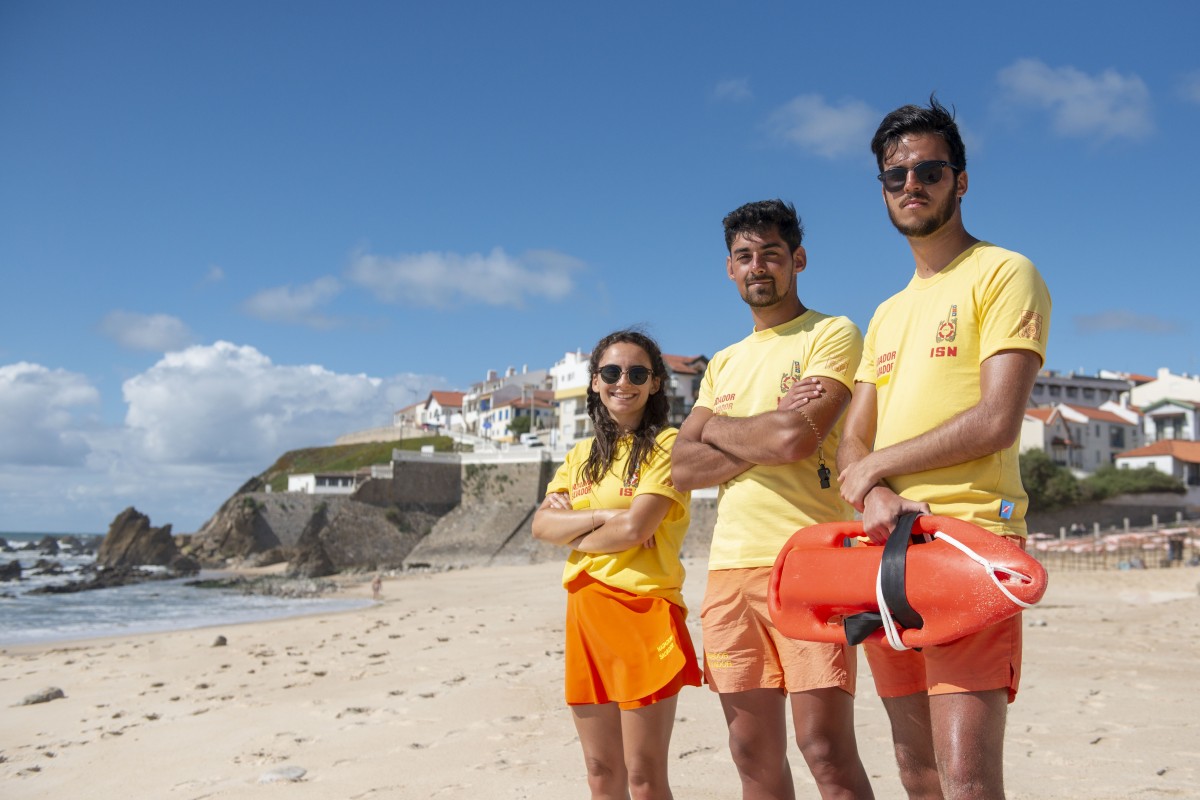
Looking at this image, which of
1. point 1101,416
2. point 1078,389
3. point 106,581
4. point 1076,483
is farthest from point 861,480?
point 1078,389

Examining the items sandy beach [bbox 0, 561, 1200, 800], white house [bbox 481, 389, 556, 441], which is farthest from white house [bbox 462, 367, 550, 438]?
sandy beach [bbox 0, 561, 1200, 800]

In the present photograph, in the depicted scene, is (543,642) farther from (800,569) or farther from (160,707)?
(800,569)

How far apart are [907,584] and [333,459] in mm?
81408

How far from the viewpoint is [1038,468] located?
41688mm

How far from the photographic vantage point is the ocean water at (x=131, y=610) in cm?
1794

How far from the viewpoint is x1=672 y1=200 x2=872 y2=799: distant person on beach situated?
278 cm

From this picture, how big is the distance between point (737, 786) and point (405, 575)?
3402 cm

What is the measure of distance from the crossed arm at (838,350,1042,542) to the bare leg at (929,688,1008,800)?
0.45 metres

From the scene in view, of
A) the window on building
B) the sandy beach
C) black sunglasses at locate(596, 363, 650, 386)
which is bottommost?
the sandy beach

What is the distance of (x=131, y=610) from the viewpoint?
23.1m

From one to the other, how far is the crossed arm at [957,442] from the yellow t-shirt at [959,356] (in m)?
0.05

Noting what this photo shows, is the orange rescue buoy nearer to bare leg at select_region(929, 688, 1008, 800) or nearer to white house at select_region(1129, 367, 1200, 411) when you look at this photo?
bare leg at select_region(929, 688, 1008, 800)

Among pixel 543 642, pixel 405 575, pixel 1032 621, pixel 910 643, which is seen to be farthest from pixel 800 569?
pixel 405 575

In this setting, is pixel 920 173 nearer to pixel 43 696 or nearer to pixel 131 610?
pixel 43 696
